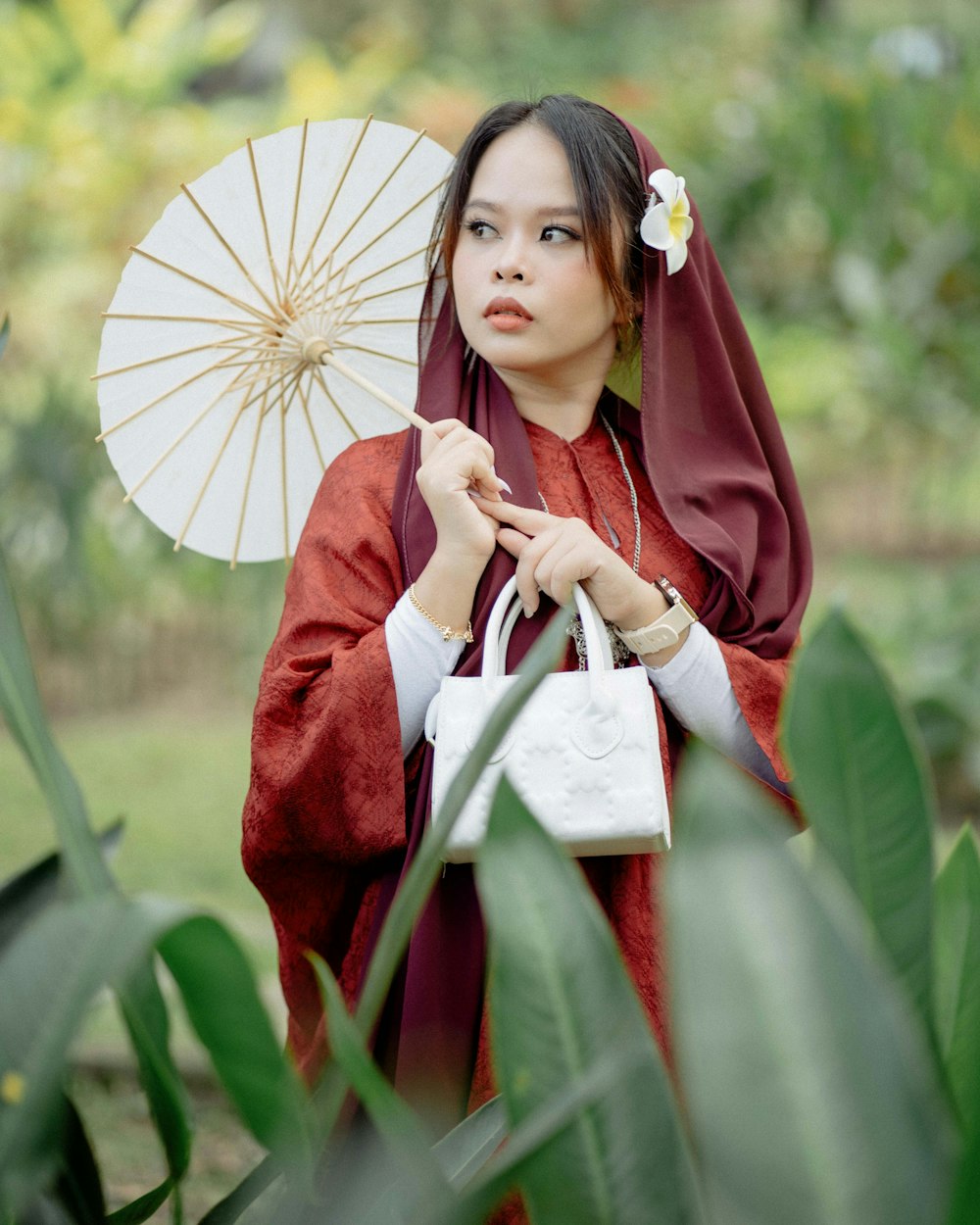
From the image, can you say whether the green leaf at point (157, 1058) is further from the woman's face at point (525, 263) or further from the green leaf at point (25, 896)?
the woman's face at point (525, 263)

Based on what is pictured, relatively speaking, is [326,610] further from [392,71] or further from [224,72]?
[224,72]

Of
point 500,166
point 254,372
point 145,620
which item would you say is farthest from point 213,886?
point 500,166

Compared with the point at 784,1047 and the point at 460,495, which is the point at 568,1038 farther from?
the point at 460,495

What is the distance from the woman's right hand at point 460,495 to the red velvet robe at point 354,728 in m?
0.11

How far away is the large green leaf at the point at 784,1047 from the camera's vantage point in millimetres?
559

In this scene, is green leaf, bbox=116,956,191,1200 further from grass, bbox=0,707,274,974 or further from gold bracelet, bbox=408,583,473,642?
grass, bbox=0,707,274,974

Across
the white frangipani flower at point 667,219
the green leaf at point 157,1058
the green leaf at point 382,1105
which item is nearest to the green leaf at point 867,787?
the green leaf at point 382,1105

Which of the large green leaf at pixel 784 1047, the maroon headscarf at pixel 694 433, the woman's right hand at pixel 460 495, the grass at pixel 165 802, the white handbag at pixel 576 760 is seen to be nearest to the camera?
the large green leaf at pixel 784 1047

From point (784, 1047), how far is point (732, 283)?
232 inches

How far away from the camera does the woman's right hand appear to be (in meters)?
1.38

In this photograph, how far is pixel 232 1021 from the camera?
717 millimetres

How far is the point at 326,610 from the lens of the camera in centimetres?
145

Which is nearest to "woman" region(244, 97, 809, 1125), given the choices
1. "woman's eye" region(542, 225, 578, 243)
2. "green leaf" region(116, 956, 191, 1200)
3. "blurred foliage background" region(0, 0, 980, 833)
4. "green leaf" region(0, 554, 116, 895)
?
"woman's eye" region(542, 225, 578, 243)

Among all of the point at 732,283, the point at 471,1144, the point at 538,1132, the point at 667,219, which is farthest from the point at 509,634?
the point at 732,283
